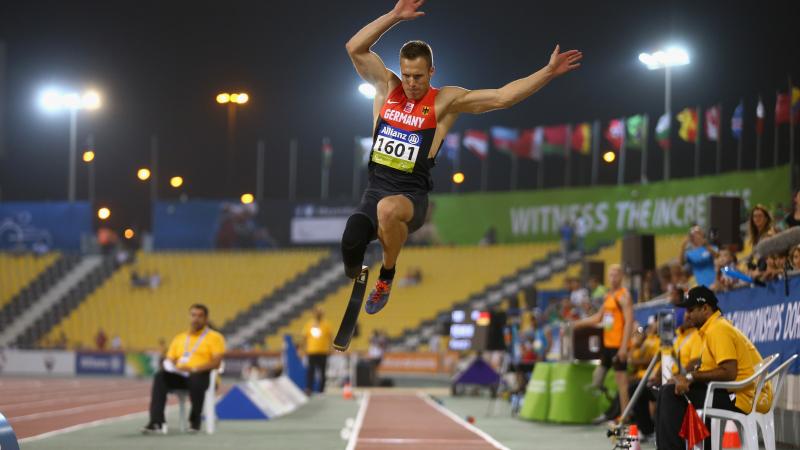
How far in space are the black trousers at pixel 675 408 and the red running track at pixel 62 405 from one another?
21.7ft

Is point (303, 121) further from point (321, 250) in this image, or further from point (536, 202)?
point (536, 202)

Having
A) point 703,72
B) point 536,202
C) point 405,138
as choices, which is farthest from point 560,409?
point 703,72

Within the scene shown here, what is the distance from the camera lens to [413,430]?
44.6 feet

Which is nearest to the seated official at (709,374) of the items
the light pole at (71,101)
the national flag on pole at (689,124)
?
the national flag on pole at (689,124)

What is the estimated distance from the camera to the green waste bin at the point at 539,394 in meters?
15.4

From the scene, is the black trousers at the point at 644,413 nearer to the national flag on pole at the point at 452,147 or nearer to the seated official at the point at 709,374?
the seated official at the point at 709,374

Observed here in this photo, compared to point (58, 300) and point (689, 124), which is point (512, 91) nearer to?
point (689, 124)

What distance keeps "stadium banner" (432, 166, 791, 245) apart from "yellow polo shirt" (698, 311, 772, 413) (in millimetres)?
22893

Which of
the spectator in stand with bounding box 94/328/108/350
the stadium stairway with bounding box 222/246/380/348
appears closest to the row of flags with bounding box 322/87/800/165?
the stadium stairway with bounding box 222/246/380/348

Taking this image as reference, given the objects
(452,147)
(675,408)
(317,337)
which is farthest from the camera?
(452,147)

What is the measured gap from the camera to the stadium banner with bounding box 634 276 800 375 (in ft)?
31.0

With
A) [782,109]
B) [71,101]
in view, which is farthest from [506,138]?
[71,101]

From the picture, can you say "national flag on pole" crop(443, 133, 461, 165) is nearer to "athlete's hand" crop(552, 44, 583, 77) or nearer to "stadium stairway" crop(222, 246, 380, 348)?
"stadium stairway" crop(222, 246, 380, 348)

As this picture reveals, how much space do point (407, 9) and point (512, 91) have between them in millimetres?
837
